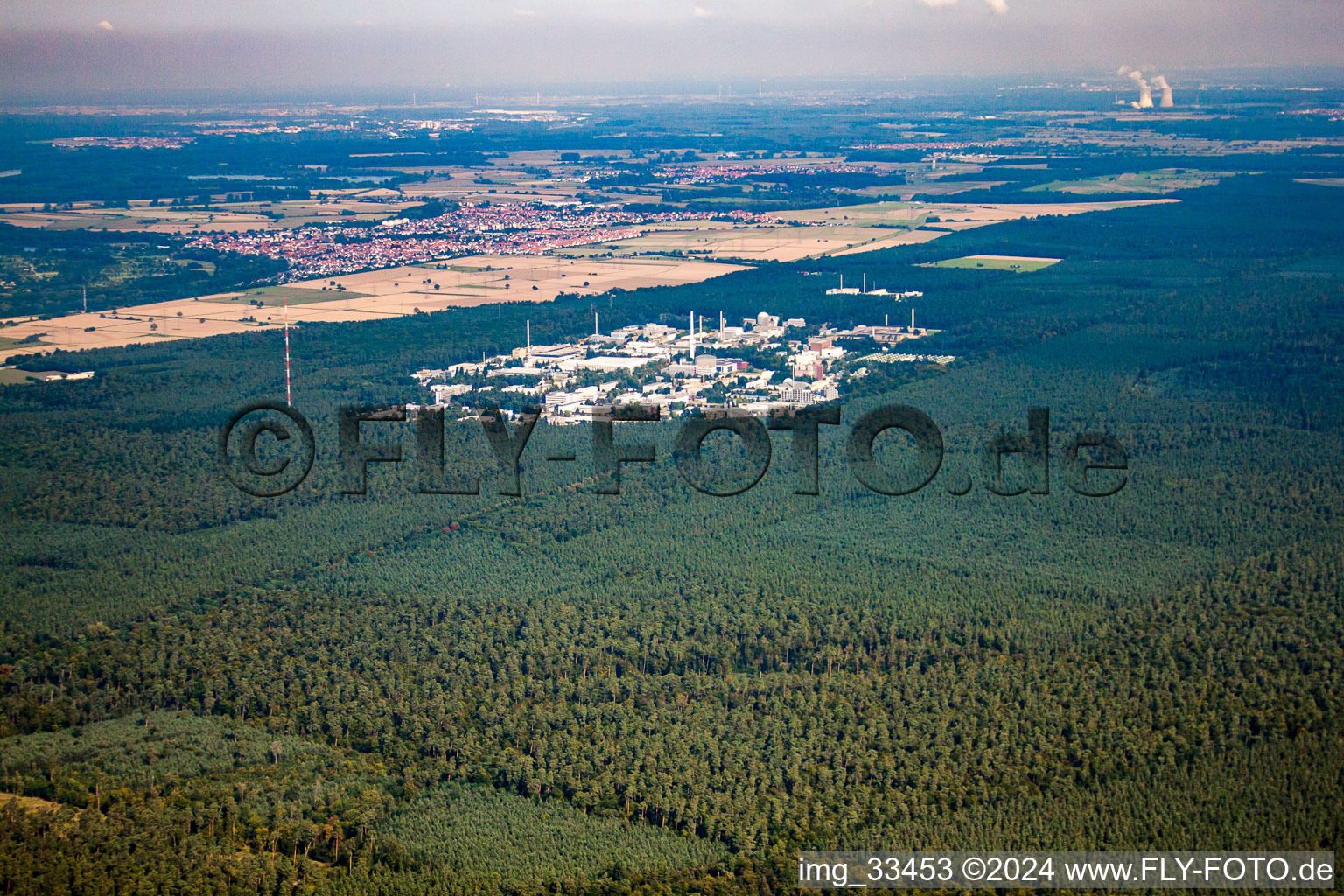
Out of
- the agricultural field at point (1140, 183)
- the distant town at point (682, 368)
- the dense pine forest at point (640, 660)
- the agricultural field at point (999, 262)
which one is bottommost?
the dense pine forest at point (640, 660)

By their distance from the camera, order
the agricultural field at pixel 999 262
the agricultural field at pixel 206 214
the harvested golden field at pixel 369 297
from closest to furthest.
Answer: the harvested golden field at pixel 369 297
the agricultural field at pixel 999 262
the agricultural field at pixel 206 214

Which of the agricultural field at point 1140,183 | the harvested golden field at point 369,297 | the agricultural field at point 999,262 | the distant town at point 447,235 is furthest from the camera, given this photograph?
the agricultural field at point 1140,183

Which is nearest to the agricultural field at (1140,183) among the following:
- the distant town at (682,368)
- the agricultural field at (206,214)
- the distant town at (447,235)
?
the distant town at (447,235)

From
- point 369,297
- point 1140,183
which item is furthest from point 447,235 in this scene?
point 1140,183

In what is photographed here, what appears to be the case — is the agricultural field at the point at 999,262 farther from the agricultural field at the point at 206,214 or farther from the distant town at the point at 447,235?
the agricultural field at the point at 206,214

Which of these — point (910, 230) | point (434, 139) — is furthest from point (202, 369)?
point (434, 139)

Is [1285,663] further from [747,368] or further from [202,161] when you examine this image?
[202,161]

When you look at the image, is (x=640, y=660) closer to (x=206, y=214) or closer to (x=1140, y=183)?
(x=206, y=214)

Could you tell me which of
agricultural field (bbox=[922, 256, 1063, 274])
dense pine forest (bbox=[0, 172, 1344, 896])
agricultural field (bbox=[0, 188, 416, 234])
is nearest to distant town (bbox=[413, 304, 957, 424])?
dense pine forest (bbox=[0, 172, 1344, 896])
